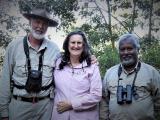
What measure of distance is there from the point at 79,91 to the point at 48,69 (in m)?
0.45

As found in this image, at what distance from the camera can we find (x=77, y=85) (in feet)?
12.6

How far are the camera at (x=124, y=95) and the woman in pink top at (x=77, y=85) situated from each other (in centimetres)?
23

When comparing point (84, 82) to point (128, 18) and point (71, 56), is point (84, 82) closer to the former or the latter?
point (71, 56)

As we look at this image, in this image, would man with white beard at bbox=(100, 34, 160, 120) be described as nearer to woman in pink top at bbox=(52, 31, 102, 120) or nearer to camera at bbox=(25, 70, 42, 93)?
woman in pink top at bbox=(52, 31, 102, 120)

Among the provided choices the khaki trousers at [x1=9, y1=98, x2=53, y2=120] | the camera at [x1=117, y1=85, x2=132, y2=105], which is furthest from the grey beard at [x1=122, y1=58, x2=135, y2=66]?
the khaki trousers at [x1=9, y1=98, x2=53, y2=120]

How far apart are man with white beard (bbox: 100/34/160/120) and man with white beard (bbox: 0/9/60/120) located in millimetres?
719

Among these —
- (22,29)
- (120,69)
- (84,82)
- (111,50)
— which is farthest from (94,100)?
(22,29)

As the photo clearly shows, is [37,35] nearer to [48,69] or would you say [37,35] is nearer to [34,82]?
[48,69]

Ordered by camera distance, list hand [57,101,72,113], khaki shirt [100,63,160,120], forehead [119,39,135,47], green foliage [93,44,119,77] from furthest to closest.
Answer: green foliage [93,44,119,77], forehead [119,39,135,47], hand [57,101,72,113], khaki shirt [100,63,160,120]

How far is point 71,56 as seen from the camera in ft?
13.1

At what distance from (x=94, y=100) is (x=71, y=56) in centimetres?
60

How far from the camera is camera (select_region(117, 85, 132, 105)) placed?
3715 millimetres

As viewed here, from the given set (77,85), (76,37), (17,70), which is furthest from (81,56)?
(17,70)

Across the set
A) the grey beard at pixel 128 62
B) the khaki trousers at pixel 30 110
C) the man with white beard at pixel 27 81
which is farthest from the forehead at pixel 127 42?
the khaki trousers at pixel 30 110
